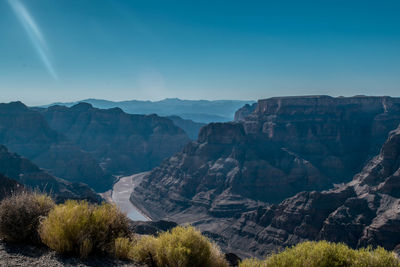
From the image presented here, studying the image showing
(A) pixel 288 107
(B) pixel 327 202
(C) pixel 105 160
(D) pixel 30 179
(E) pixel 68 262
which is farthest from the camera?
(C) pixel 105 160

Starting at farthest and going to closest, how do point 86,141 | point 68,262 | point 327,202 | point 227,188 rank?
point 86,141 < point 227,188 < point 327,202 < point 68,262

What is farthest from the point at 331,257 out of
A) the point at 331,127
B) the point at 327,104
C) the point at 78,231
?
the point at 327,104

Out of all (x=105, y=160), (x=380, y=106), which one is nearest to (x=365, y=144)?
(x=380, y=106)

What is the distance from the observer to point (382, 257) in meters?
8.63

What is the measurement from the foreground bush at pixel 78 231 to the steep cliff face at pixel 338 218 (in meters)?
57.1

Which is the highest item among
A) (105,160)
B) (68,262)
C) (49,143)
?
(68,262)

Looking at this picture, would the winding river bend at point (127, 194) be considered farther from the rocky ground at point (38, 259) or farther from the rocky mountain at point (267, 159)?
the rocky ground at point (38, 259)

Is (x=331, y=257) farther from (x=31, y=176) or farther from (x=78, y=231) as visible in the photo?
(x=31, y=176)

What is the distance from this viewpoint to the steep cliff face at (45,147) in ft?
466

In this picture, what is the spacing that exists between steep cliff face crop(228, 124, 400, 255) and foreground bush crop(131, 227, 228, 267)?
182 ft

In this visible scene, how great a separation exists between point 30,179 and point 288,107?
106977 mm

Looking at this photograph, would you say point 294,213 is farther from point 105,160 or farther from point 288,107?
point 105,160

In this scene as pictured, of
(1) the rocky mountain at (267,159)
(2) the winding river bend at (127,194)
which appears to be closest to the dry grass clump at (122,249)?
(1) the rocky mountain at (267,159)

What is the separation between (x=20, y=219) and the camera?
34.9ft
